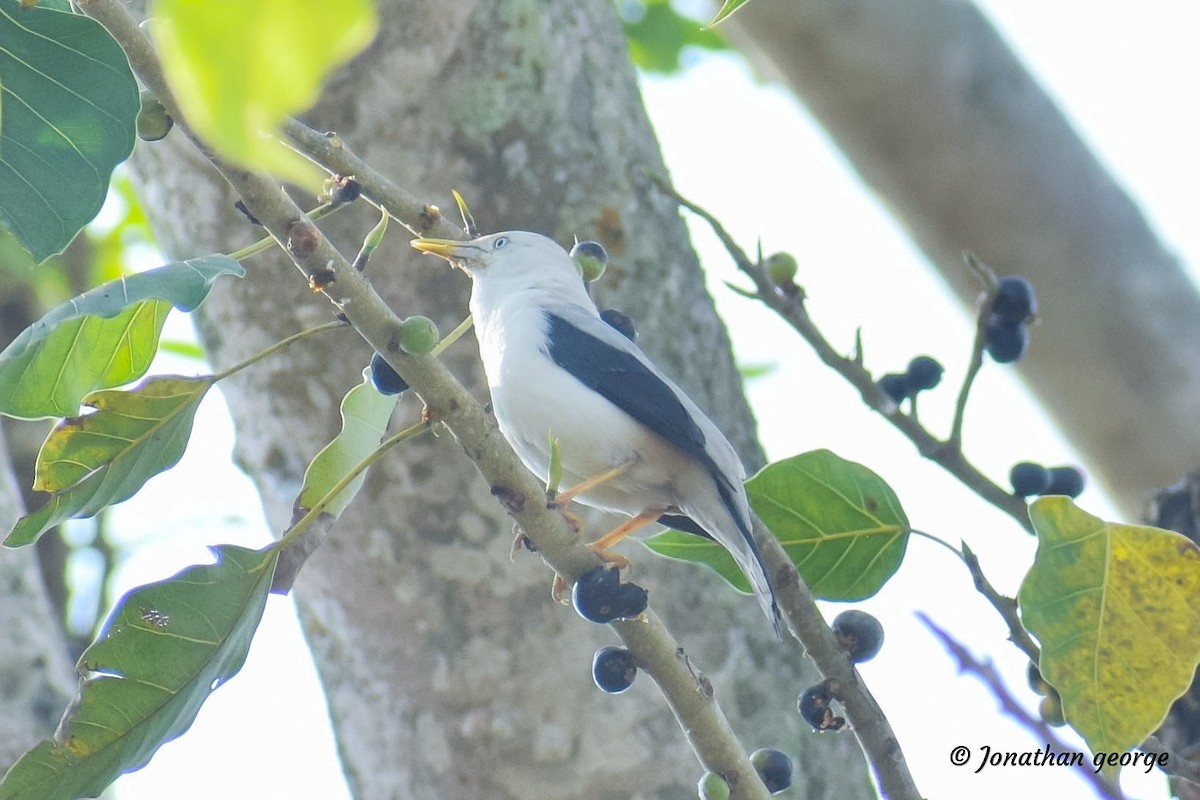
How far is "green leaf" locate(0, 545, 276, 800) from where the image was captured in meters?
2.32

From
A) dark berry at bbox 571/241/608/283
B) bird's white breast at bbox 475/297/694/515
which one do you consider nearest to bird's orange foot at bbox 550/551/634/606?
bird's white breast at bbox 475/297/694/515

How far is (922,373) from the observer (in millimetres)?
3107

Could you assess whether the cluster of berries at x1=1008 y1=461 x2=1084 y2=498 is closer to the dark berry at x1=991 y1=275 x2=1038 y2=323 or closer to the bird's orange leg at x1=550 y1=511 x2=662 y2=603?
the dark berry at x1=991 y1=275 x2=1038 y2=323

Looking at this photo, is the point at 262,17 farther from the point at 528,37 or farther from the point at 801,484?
the point at 528,37

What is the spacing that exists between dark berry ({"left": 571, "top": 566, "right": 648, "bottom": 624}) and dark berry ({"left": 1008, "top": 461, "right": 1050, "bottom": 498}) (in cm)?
126

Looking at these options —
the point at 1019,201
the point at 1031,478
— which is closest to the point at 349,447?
the point at 1031,478

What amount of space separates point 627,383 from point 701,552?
0.83m

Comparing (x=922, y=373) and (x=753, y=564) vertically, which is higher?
(x=922, y=373)

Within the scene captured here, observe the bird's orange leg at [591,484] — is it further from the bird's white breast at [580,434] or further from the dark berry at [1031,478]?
the dark berry at [1031,478]

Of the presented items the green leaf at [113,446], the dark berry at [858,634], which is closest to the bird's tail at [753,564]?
the dark berry at [858,634]

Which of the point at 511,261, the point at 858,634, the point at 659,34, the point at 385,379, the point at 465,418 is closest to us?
the point at 465,418

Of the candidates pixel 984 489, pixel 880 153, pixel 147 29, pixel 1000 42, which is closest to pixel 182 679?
pixel 147 29

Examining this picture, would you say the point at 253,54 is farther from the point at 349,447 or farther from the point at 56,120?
the point at 349,447

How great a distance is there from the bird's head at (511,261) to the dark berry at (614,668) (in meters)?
1.78
